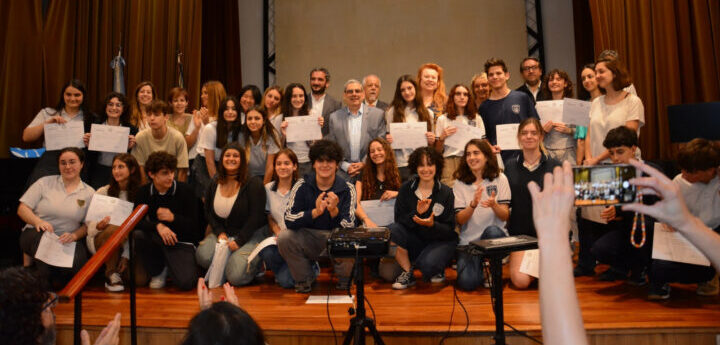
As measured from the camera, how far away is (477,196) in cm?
395

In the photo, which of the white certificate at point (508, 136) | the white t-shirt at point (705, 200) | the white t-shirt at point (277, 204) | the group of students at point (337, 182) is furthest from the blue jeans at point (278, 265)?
the white t-shirt at point (705, 200)

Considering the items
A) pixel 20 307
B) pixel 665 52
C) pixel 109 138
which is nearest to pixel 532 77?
pixel 665 52

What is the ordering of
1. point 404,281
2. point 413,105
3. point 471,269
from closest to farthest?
1. point 471,269
2. point 404,281
3. point 413,105

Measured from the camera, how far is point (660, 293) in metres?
3.64

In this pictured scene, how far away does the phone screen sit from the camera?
1.71 m

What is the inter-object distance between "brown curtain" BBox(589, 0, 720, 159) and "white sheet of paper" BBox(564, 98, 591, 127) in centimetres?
179

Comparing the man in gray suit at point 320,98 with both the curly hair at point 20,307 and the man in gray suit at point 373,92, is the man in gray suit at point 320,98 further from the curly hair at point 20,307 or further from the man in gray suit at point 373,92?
the curly hair at point 20,307

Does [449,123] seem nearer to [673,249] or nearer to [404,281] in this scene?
[404,281]

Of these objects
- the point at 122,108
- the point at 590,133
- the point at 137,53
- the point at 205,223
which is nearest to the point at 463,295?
the point at 590,133

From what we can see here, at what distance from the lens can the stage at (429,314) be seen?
3.04m

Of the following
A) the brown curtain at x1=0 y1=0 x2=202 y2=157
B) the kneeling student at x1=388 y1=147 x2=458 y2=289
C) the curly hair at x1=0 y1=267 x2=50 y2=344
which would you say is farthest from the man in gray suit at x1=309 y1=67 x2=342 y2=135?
the curly hair at x1=0 y1=267 x2=50 y2=344

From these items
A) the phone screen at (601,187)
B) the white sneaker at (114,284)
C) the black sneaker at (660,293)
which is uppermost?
the phone screen at (601,187)

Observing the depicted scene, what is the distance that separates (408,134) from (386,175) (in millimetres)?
405

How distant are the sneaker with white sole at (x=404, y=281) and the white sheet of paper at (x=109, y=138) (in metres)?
2.54
